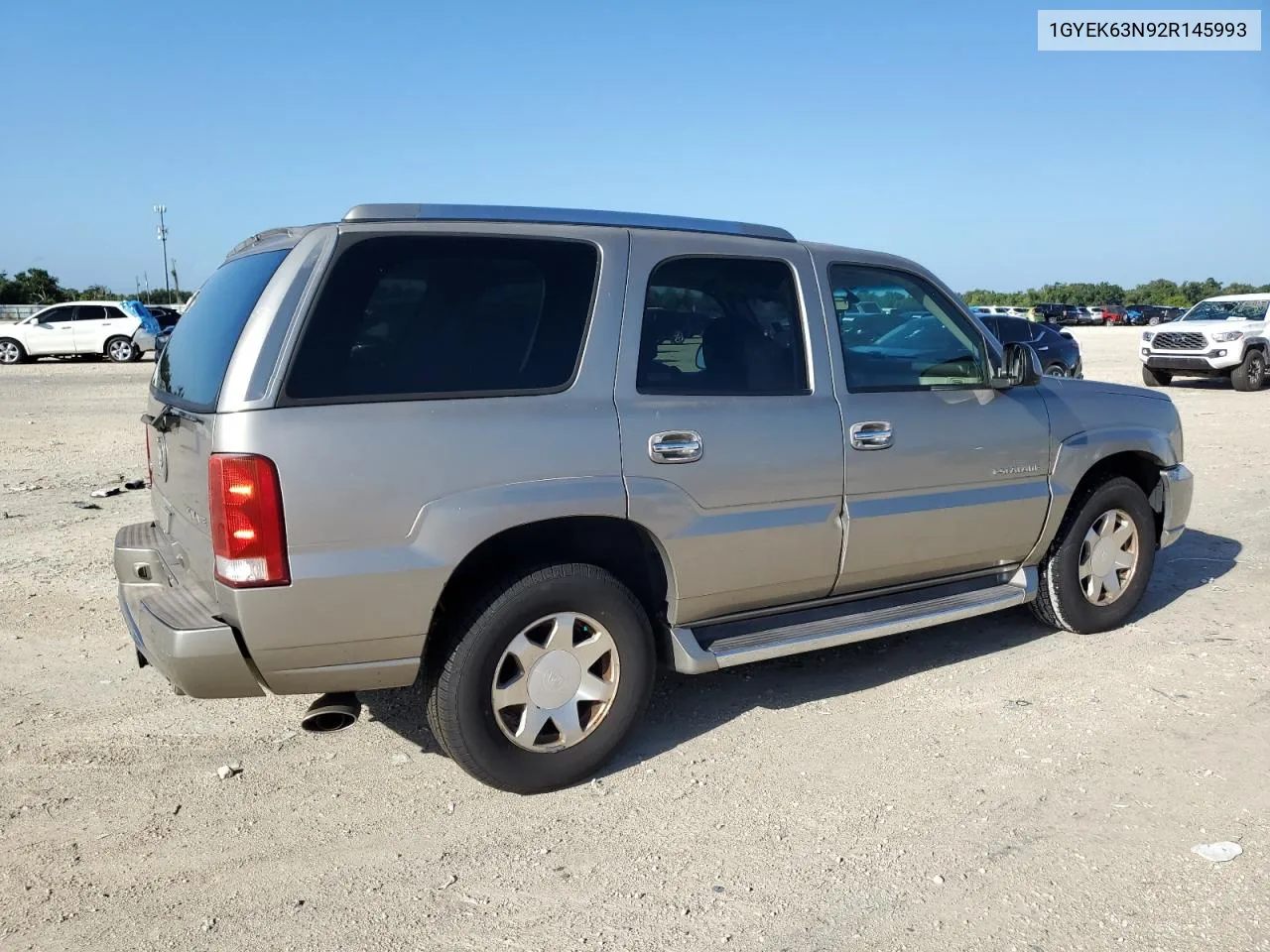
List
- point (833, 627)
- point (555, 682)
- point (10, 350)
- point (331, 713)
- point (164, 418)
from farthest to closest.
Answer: point (10, 350), point (833, 627), point (164, 418), point (555, 682), point (331, 713)

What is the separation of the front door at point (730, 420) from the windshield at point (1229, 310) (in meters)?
18.6

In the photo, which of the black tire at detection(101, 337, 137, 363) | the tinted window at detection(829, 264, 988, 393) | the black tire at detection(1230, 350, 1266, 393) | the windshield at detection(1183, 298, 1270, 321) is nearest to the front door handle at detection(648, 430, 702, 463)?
the tinted window at detection(829, 264, 988, 393)

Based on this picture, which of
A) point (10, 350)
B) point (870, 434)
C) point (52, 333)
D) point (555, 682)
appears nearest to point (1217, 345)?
point (870, 434)

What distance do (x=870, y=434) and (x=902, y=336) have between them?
0.57m

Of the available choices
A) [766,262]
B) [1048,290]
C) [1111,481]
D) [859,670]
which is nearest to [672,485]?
[766,262]

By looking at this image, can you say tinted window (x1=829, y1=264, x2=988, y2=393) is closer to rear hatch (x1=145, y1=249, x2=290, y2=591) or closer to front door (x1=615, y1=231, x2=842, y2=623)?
front door (x1=615, y1=231, x2=842, y2=623)

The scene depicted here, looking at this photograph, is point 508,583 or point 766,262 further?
point 766,262

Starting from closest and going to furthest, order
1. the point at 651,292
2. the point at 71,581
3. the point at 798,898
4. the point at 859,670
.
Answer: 1. the point at 798,898
2. the point at 651,292
3. the point at 859,670
4. the point at 71,581

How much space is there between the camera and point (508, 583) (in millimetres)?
3645

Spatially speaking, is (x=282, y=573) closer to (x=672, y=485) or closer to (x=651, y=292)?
(x=672, y=485)

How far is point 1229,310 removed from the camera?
20.4 m

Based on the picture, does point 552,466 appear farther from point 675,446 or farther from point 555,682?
point 555,682

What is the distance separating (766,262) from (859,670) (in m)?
1.95

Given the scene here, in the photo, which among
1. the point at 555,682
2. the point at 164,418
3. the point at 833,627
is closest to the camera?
the point at 555,682
